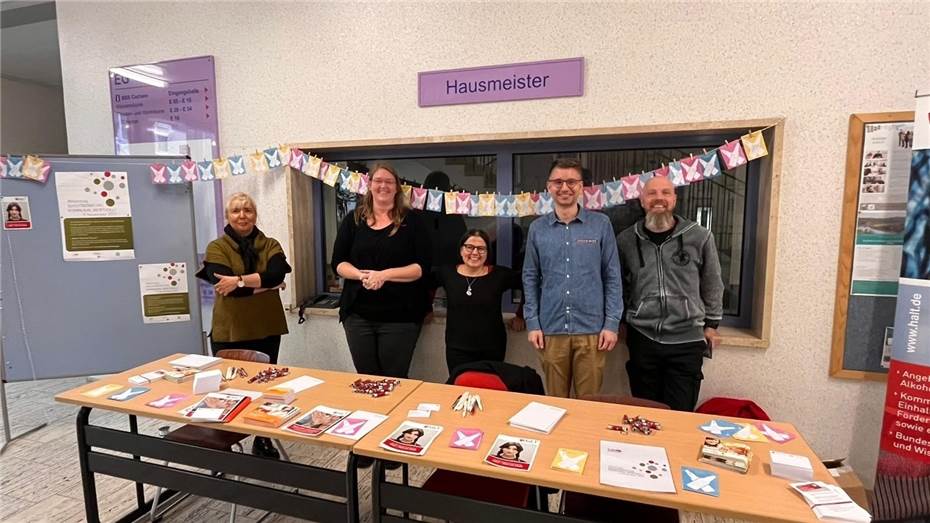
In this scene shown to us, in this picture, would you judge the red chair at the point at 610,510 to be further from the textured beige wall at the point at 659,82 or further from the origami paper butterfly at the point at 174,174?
the origami paper butterfly at the point at 174,174

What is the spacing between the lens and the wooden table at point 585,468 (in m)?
1.18

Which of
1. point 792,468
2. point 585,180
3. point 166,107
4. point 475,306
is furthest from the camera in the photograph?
point 166,107

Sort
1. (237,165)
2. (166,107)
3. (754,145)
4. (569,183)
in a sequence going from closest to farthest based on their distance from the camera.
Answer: (569,183) → (754,145) → (237,165) → (166,107)

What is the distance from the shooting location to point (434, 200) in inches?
112

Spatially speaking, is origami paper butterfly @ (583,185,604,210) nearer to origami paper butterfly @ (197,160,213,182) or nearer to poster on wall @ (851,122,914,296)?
poster on wall @ (851,122,914,296)

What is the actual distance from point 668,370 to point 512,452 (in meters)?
1.24

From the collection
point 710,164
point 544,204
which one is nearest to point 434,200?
point 544,204

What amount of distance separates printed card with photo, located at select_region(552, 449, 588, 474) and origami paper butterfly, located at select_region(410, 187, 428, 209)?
72.0 inches

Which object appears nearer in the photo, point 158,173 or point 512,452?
point 512,452

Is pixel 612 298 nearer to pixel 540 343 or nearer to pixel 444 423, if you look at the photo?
pixel 540 343

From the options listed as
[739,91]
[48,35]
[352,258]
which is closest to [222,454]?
[352,258]

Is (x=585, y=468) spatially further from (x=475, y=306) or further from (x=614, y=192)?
(x=614, y=192)

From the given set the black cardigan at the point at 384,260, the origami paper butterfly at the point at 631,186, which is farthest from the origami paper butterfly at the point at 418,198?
the origami paper butterfly at the point at 631,186

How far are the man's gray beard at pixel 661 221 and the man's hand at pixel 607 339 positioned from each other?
55cm
